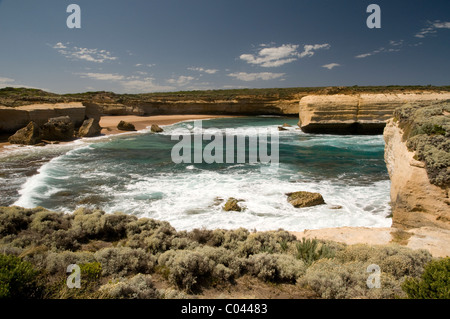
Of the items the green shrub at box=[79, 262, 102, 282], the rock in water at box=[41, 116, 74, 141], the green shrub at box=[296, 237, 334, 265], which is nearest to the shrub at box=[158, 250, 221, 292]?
the green shrub at box=[79, 262, 102, 282]

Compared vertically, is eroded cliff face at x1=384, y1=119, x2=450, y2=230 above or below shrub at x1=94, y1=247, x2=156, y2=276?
above

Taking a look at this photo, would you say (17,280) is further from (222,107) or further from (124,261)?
(222,107)

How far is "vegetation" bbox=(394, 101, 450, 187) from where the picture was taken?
6.00 m

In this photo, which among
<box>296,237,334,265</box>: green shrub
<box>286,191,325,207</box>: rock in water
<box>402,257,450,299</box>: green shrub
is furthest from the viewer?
<box>286,191,325,207</box>: rock in water

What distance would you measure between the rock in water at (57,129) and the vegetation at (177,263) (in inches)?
777

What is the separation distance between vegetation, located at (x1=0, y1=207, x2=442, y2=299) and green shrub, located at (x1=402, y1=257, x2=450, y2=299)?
0.01 m

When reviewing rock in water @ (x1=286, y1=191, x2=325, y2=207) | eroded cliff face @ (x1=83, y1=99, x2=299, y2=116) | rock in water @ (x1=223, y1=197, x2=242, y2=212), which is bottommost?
rock in water @ (x1=223, y1=197, x2=242, y2=212)

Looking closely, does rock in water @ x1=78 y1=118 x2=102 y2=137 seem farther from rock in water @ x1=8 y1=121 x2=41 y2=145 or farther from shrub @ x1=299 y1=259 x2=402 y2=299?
shrub @ x1=299 y1=259 x2=402 y2=299

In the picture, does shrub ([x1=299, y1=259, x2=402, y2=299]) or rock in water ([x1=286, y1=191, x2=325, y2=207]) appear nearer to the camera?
shrub ([x1=299, y1=259, x2=402, y2=299])

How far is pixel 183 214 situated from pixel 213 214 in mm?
1038

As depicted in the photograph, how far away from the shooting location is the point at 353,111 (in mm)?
26891

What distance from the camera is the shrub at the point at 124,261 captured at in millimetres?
3924

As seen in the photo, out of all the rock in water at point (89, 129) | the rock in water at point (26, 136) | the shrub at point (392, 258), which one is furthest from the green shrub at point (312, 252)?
the rock in water at point (89, 129)

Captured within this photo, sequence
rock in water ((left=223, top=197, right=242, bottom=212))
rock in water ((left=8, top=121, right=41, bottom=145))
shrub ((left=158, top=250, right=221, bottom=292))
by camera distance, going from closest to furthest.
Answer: shrub ((left=158, top=250, right=221, bottom=292))
rock in water ((left=223, top=197, right=242, bottom=212))
rock in water ((left=8, top=121, right=41, bottom=145))
